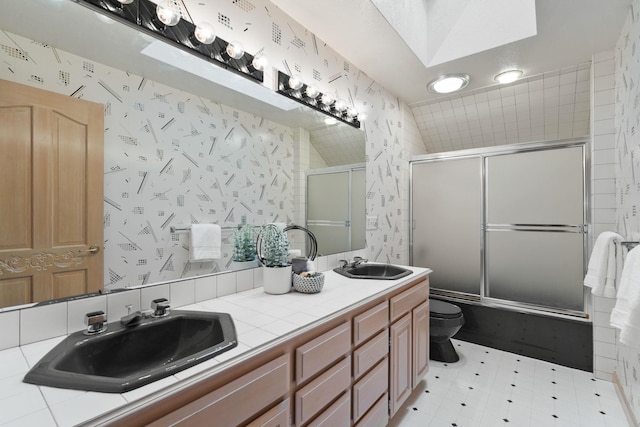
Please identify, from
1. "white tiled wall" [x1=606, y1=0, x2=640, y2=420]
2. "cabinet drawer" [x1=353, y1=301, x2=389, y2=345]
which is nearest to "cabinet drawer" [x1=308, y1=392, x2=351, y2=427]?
"cabinet drawer" [x1=353, y1=301, x2=389, y2=345]

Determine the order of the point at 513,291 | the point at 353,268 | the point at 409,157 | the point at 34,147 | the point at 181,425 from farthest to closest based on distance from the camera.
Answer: the point at 409,157 < the point at 513,291 < the point at 353,268 < the point at 34,147 < the point at 181,425

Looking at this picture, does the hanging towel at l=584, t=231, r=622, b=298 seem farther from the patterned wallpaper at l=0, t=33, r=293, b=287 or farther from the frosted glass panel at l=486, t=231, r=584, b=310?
the patterned wallpaper at l=0, t=33, r=293, b=287

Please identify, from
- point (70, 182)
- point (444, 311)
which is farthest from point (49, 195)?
point (444, 311)

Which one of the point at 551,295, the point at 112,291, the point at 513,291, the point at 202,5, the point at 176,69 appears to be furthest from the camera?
the point at 513,291

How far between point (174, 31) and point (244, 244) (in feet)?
3.39

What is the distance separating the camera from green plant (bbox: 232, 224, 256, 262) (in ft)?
5.02

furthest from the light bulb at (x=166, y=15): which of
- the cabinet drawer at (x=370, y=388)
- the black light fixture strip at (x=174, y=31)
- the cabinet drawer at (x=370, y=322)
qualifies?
the cabinet drawer at (x=370, y=388)

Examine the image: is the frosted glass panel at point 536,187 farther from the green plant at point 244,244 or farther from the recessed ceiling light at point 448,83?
the green plant at point 244,244

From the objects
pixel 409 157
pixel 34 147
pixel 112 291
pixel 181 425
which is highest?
pixel 409 157

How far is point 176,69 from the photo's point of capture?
51.3 inches

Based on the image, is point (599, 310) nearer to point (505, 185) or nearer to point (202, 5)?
point (505, 185)

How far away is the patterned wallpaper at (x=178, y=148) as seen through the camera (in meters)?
1.04

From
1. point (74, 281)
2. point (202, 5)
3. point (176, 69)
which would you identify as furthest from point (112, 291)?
point (202, 5)

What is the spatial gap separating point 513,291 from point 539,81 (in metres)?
1.86
